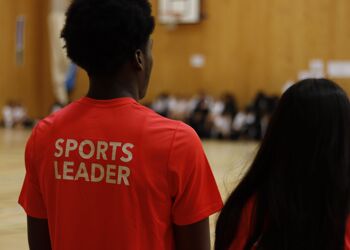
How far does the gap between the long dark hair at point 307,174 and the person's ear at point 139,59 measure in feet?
1.24

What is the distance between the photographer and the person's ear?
166 cm

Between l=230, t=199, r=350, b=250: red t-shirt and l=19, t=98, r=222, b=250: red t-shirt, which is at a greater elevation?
l=19, t=98, r=222, b=250: red t-shirt

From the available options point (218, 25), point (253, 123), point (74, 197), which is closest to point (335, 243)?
point (74, 197)

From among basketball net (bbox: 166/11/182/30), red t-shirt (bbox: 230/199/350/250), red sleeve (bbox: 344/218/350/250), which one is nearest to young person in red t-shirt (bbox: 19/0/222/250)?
red t-shirt (bbox: 230/199/350/250)

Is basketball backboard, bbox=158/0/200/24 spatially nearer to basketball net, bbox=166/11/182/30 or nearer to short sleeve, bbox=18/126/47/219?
basketball net, bbox=166/11/182/30

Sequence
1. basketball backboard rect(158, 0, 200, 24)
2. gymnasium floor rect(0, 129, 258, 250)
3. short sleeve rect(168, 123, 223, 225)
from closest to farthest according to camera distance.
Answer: short sleeve rect(168, 123, 223, 225)
gymnasium floor rect(0, 129, 258, 250)
basketball backboard rect(158, 0, 200, 24)

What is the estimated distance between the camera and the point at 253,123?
12.7 metres

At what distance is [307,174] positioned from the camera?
1692mm

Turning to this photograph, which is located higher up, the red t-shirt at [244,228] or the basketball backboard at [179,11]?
the basketball backboard at [179,11]

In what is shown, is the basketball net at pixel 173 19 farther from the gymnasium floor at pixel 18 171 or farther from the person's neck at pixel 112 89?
the person's neck at pixel 112 89

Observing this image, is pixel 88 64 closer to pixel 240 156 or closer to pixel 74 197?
pixel 74 197

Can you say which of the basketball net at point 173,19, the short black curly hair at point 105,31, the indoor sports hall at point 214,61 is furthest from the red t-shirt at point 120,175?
the basketball net at point 173,19

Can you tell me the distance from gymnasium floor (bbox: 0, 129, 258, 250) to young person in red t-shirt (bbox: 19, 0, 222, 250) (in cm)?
50

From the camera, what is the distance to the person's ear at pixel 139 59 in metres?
1.66
